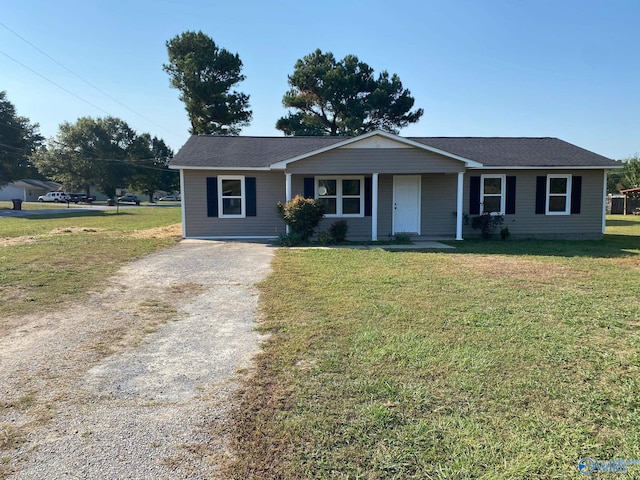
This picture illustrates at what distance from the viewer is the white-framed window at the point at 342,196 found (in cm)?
1423

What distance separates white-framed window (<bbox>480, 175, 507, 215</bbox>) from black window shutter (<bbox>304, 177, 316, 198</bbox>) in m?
5.59

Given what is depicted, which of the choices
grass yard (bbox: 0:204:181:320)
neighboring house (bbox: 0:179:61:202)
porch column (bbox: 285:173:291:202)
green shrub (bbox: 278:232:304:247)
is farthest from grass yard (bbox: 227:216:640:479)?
neighboring house (bbox: 0:179:61:202)

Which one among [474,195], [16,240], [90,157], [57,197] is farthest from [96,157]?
[474,195]

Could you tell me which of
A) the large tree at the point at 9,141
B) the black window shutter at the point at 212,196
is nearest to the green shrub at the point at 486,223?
the black window shutter at the point at 212,196

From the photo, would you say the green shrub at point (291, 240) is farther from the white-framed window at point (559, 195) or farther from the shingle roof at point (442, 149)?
the white-framed window at point (559, 195)

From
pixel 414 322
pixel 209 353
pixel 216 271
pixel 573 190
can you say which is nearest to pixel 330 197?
pixel 216 271

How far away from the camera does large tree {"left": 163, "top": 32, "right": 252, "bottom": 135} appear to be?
31.2m

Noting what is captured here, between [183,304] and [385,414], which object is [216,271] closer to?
[183,304]

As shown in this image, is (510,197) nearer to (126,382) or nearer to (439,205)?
(439,205)

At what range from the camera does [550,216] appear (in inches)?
570

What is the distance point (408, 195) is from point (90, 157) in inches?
2072

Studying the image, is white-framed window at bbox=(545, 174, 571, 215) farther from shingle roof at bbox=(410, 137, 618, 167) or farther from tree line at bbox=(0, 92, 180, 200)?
tree line at bbox=(0, 92, 180, 200)

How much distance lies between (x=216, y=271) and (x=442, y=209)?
8871 mm

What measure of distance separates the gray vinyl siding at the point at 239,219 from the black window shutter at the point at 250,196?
0.33ft
